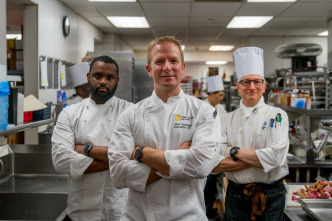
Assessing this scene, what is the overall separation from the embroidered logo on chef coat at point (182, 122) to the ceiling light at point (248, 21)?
14.5 feet

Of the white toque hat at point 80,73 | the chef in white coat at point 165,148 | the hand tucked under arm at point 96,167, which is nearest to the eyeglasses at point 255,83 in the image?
the chef in white coat at point 165,148

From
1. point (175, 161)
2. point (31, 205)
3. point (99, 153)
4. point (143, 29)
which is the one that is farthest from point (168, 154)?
point (143, 29)

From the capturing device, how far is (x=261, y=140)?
76.4 inches

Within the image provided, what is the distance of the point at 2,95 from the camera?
1.79 metres

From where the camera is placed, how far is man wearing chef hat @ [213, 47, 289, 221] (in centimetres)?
187

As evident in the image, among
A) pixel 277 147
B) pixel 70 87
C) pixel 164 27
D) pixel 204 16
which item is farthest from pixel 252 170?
pixel 164 27

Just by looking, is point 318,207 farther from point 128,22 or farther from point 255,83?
point 128,22

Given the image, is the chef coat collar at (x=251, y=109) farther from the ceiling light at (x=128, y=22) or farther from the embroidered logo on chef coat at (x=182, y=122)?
the ceiling light at (x=128, y=22)

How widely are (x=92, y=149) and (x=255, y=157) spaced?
0.92 meters

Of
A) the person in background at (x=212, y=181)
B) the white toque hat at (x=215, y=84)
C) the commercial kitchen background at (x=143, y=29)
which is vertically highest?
the commercial kitchen background at (x=143, y=29)

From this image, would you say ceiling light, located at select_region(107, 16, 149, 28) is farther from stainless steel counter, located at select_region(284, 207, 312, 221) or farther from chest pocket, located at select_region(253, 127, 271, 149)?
stainless steel counter, located at select_region(284, 207, 312, 221)

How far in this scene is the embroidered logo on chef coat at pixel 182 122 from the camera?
142 cm

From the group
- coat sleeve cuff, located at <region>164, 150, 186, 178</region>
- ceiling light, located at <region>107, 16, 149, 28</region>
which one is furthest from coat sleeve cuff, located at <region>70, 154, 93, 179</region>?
ceiling light, located at <region>107, 16, 149, 28</region>

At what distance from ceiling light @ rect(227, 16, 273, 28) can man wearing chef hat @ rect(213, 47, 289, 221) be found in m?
3.75
